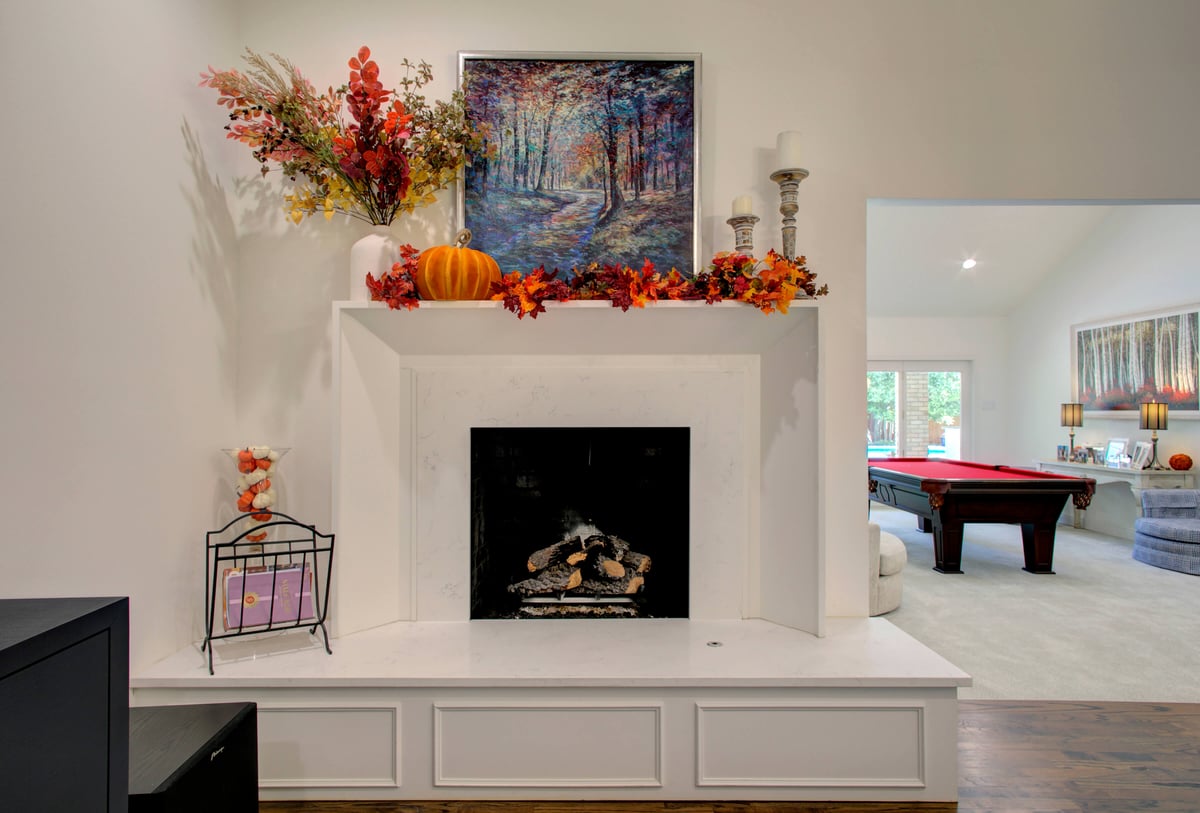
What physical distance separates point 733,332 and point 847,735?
4.63 feet

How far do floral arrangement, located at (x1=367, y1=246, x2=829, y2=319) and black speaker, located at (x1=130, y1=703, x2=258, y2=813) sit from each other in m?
1.33

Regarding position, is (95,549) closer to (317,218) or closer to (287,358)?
(287,358)

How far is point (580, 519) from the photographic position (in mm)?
2619

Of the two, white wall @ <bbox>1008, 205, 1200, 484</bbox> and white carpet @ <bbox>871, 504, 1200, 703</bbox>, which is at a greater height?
white wall @ <bbox>1008, 205, 1200, 484</bbox>

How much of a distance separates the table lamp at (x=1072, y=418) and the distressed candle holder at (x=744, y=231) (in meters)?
6.51

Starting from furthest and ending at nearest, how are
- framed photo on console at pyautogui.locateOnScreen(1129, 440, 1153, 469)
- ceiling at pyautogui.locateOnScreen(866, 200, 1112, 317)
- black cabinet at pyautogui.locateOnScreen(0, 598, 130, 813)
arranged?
ceiling at pyautogui.locateOnScreen(866, 200, 1112, 317) < framed photo on console at pyautogui.locateOnScreen(1129, 440, 1153, 469) < black cabinet at pyautogui.locateOnScreen(0, 598, 130, 813)

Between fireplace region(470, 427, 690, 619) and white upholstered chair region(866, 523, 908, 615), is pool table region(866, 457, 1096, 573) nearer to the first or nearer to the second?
white upholstered chair region(866, 523, 908, 615)

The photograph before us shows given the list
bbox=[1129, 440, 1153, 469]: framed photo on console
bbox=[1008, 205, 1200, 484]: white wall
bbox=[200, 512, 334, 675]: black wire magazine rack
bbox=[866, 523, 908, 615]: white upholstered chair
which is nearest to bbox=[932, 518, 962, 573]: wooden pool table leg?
bbox=[866, 523, 908, 615]: white upholstered chair

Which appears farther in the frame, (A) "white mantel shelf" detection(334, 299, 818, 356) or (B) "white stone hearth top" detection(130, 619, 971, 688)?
(A) "white mantel shelf" detection(334, 299, 818, 356)

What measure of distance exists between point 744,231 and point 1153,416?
6.00 m

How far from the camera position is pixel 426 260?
2244 millimetres

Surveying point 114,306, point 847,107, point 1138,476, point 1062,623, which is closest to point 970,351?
point 1138,476

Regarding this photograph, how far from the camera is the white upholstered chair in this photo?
148 inches

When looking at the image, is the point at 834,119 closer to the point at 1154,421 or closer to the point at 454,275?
the point at 454,275
